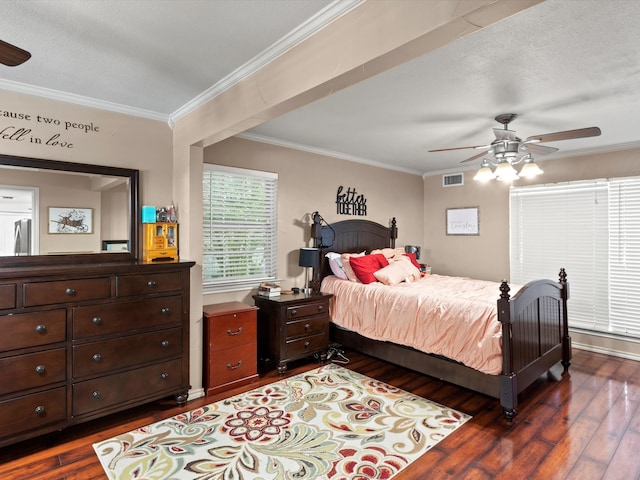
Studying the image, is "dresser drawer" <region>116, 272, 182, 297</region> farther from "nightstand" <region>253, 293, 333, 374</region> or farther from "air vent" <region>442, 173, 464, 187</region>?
"air vent" <region>442, 173, 464, 187</region>

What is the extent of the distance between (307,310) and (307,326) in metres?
0.17

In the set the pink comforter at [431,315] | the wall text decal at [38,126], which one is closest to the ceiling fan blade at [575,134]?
the pink comforter at [431,315]

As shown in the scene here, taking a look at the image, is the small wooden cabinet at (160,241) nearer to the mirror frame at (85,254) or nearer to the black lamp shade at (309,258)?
the mirror frame at (85,254)

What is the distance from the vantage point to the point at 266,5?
5.60ft

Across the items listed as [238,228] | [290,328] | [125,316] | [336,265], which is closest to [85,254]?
[125,316]

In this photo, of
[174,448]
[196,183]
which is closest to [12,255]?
[196,183]

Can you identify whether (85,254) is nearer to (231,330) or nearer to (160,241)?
(160,241)

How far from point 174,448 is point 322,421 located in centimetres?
106

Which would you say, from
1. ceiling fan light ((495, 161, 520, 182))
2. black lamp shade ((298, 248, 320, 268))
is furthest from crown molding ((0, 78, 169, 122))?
ceiling fan light ((495, 161, 520, 182))

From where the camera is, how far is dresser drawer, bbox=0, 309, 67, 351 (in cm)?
227

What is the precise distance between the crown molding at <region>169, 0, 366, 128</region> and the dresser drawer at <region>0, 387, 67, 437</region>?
7.57 ft

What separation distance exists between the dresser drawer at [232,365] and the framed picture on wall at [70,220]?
1516mm

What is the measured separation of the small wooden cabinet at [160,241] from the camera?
10.2 feet

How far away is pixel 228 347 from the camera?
3.33m
